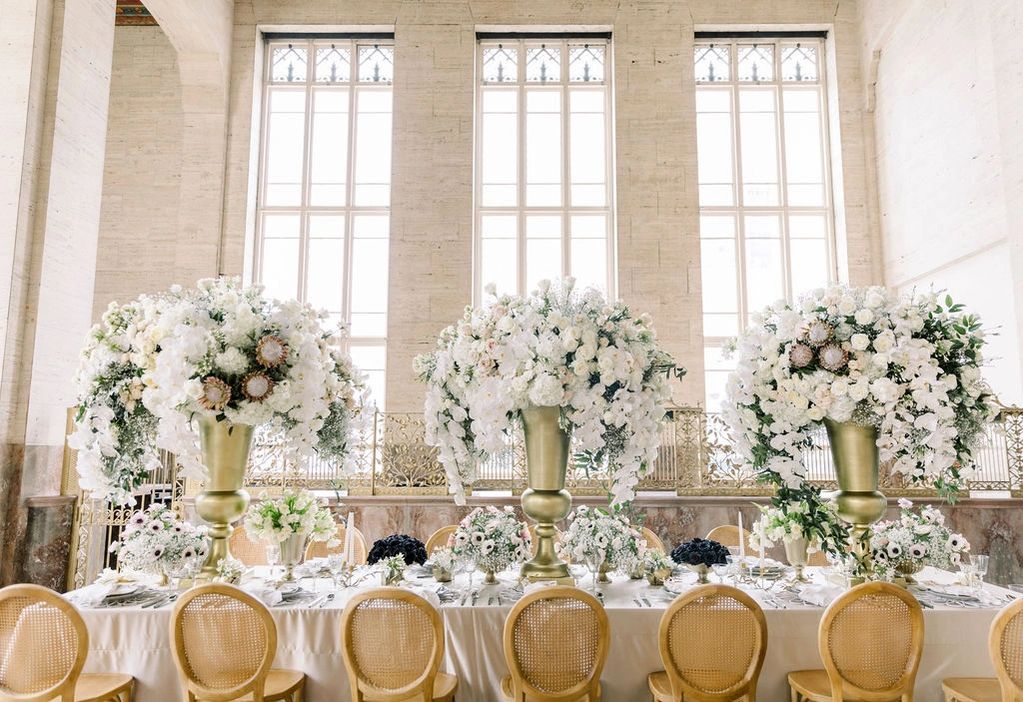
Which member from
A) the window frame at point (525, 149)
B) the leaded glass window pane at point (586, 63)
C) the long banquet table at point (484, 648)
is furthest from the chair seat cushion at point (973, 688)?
the leaded glass window pane at point (586, 63)

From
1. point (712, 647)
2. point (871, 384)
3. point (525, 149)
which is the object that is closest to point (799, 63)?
point (525, 149)

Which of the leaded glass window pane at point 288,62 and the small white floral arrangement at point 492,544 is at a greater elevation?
the leaded glass window pane at point 288,62

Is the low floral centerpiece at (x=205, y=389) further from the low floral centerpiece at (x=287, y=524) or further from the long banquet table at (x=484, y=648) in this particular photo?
the long banquet table at (x=484, y=648)

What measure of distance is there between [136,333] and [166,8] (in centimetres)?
808

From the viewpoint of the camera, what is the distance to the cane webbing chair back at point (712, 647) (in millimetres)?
2873

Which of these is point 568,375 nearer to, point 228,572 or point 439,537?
point 228,572

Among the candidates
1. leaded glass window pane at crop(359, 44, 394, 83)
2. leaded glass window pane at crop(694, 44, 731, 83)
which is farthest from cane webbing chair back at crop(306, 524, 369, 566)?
leaded glass window pane at crop(694, 44, 731, 83)

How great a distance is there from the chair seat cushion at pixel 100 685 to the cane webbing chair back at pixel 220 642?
0.39 metres

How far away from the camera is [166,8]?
30.6ft

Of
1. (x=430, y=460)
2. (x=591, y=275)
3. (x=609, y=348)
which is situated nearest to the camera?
(x=609, y=348)

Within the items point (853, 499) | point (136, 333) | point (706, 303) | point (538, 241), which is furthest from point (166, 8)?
point (853, 499)

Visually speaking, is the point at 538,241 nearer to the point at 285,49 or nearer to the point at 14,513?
the point at 285,49

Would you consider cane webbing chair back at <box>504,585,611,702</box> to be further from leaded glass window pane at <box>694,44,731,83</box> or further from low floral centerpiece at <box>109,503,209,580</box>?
leaded glass window pane at <box>694,44,731,83</box>

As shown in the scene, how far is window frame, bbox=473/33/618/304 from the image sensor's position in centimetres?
1088
